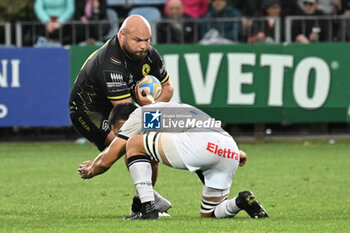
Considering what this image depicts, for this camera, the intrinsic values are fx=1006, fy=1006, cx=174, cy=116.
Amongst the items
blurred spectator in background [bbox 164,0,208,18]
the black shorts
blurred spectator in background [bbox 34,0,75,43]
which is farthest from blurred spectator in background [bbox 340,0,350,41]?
the black shorts

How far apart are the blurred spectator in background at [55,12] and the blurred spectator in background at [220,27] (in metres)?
2.62

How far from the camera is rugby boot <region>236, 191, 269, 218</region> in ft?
29.8

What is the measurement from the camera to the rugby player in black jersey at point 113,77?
33.6 feet

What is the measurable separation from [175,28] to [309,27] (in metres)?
2.59

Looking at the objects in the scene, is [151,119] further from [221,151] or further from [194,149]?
[221,151]

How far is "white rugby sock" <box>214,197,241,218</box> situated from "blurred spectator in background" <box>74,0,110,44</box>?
10094 mm

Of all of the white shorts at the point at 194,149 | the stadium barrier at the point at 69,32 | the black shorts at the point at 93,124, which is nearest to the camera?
the white shorts at the point at 194,149

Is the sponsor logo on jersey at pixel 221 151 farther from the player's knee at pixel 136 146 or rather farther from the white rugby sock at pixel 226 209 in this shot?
the player's knee at pixel 136 146

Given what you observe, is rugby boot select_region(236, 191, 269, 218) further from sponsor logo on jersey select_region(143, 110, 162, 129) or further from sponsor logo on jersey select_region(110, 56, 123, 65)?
sponsor logo on jersey select_region(110, 56, 123, 65)

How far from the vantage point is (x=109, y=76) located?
10.4 meters

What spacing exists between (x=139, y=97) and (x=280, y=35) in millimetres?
9803

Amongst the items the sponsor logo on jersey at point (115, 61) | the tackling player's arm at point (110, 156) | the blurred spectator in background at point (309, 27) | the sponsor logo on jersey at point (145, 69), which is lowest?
the blurred spectator in background at point (309, 27)

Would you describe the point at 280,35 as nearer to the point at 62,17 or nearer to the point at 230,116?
the point at 230,116

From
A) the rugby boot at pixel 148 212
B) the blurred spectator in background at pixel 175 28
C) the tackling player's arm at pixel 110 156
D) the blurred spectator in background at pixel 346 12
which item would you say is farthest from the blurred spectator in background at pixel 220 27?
the rugby boot at pixel 148 212
